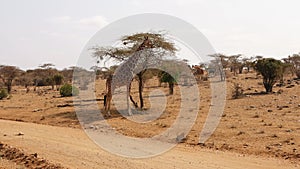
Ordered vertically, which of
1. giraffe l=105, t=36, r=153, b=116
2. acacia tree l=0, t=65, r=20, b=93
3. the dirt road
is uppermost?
acacia tree l=0, t=65, r=20, b=93

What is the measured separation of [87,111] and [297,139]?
551 inches

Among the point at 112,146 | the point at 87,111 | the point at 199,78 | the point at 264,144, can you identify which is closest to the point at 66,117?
the point at 87,111

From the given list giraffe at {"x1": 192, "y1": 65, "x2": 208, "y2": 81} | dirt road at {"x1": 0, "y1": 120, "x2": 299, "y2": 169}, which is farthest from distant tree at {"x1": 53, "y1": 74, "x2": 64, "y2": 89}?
dirt road at {"x1": 0, "y1": 120, "x2": 299, "y2": 169}

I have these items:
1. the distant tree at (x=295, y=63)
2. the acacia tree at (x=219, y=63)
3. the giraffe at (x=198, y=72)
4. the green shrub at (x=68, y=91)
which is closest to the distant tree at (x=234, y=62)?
the acacia tree at (x=219, y=63)

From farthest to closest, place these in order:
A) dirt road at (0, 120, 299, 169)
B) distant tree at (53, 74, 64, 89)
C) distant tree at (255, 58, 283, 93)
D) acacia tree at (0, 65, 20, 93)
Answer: distant tree at (53, 74, 64, 89), acacia tree at (0, 65, 20, 93), distant tree at (255, 58, 283, 93), dirt road at (0, 120, 299, 169)

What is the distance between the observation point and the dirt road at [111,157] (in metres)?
10.7

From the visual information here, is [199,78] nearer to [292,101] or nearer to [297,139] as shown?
[292,101]

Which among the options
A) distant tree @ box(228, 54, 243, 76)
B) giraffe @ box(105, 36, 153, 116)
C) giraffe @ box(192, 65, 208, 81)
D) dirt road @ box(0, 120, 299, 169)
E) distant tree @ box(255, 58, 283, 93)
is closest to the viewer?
dirt road @ box(0, 120, 299, 169)

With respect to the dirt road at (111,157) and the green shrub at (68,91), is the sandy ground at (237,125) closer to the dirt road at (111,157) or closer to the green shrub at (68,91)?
the dirt road at (111,157)

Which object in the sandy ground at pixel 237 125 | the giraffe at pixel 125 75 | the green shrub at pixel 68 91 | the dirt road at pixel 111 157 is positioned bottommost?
the dirt road at pixel 111 157

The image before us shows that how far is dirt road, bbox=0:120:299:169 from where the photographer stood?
10.7 meters

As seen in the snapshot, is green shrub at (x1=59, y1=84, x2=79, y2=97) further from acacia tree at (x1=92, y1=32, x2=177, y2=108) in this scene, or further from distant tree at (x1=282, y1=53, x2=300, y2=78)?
distant tree at (x1=282, y1=53, x2=300, y2=78)

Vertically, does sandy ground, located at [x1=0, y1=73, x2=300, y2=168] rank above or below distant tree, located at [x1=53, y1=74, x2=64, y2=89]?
below

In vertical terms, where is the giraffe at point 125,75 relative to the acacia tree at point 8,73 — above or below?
below
